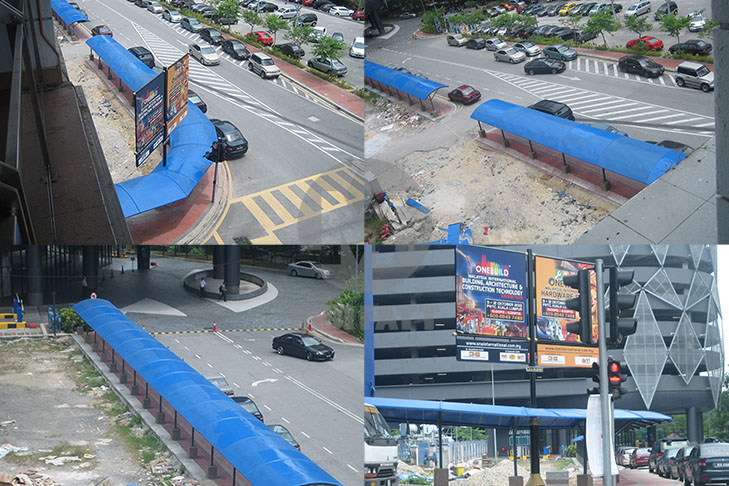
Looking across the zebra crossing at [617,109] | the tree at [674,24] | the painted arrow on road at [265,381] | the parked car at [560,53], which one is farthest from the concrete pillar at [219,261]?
the tree at [674,24]

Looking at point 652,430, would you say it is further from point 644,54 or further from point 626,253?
point 644,54

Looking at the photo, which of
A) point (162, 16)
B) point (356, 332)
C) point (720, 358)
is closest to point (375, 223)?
point (356, 332)

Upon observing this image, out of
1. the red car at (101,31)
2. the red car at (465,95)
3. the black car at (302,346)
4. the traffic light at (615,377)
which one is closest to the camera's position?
the traffic light at (615,377)

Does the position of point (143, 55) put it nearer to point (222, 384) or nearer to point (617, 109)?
point (222, 384)

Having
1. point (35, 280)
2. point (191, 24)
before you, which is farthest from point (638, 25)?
point (35, 280)

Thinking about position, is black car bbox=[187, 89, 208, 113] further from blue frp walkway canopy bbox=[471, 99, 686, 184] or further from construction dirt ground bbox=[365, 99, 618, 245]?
blue frp walkway canopy bbox=[471, 99, 686, 184]

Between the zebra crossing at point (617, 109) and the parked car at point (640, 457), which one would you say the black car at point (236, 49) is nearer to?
the zebra crossing at point (617, 109)

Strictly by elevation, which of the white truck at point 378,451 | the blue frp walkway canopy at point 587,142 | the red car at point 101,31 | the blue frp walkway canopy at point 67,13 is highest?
the blue frp walkway canopy at point 67,13
